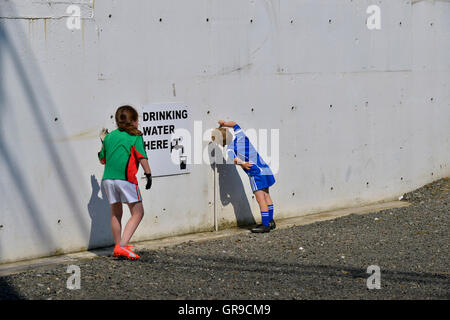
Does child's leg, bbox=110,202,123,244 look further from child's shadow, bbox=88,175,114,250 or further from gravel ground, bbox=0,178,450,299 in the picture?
child's shadow, bbox=88,175,114,250

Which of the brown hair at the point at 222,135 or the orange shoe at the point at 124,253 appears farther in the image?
the brown hair at the point at 222,135

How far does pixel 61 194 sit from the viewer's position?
8078mm

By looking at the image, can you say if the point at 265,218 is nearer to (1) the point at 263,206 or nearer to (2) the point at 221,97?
(1) the point at 263,206

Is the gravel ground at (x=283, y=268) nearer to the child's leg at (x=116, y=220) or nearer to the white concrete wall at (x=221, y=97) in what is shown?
the child's leg at (x=116, y=220)

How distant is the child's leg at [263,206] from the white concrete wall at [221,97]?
0.50 meters

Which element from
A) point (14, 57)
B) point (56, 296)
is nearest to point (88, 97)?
point (14, 57)

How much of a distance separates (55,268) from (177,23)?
10.4 ft

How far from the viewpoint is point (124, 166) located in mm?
7605

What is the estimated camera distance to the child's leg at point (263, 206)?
9.13 m

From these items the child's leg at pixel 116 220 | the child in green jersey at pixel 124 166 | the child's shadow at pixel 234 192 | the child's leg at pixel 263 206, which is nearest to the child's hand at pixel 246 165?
the child's leg at pixel 263 206

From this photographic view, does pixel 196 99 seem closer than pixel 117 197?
No
